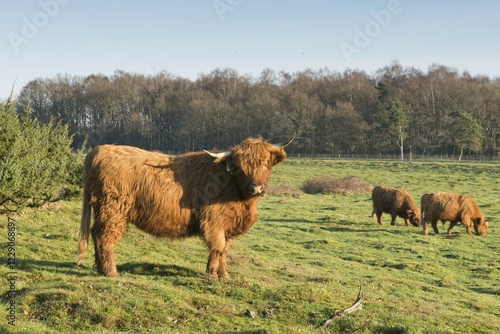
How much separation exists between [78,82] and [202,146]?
121 feet

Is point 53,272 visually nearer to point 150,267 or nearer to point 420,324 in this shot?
point 150,267

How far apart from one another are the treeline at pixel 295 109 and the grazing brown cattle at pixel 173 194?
65.1 m

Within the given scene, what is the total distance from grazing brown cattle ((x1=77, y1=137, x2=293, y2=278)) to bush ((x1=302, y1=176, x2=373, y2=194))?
31.7 metres

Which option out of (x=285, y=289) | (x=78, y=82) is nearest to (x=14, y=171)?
(x=285, y=289)

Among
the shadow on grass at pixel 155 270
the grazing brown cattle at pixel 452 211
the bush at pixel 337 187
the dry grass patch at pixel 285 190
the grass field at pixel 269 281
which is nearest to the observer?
the grass field at pixel 269 281

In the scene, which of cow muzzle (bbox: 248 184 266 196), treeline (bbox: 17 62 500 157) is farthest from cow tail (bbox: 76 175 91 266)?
treeline (bbox: 17 62 500 157)

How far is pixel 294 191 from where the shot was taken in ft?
138

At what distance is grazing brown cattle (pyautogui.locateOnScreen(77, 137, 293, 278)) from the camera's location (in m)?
10.6

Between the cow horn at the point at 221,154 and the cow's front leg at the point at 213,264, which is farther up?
the cow horn at the point at 221,154

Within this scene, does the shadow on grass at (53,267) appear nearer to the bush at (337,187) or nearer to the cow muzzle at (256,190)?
the cow muzzle at (256,190)

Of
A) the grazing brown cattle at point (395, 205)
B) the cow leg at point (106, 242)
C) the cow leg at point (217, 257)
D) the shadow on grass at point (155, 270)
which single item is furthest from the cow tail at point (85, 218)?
the grazing brown cattle at point (395, 205)

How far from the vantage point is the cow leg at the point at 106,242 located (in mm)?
10531

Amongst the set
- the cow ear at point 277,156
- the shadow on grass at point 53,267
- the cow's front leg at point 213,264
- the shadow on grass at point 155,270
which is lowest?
the shadow on grass at point 155,270

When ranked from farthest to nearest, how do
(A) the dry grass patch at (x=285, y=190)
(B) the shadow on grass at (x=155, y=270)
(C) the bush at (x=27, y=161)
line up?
(A) the dry grass patch at (x=285, y=190) < (C) the bush at (x=27, y=161) < (B) the shadow on grass at (x=155, y=270)
